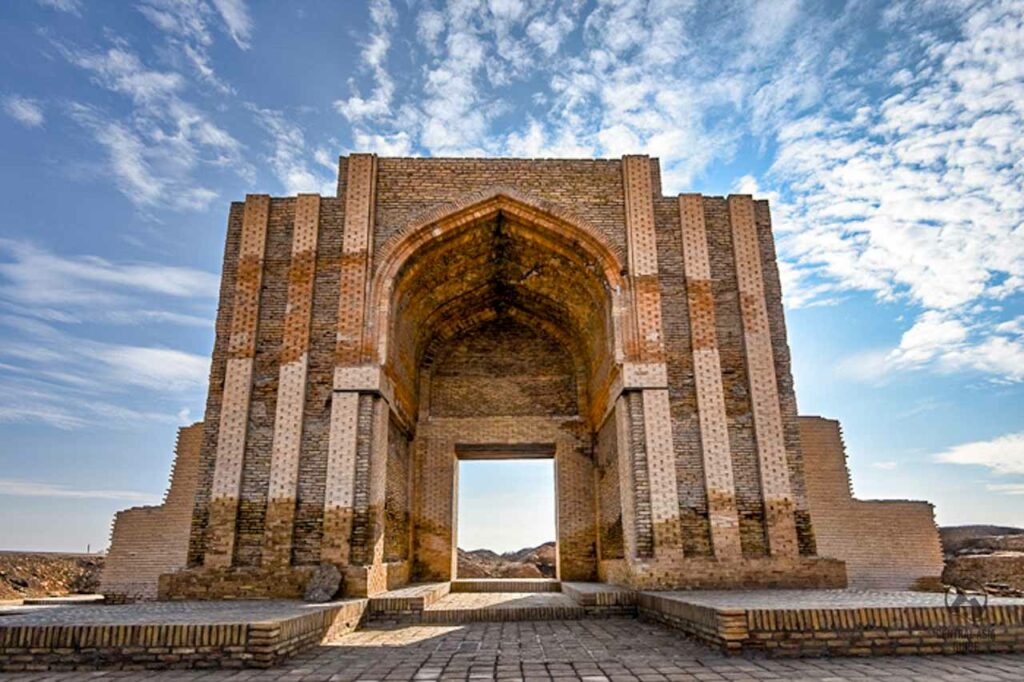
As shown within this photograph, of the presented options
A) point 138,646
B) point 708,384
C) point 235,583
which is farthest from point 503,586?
point 138,646

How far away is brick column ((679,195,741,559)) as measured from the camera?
9.21m

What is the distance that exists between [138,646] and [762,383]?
27.4 feet

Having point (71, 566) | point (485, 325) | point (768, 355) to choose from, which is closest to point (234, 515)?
point (485, 325)

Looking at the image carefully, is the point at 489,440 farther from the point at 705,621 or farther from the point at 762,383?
the point at 705,621

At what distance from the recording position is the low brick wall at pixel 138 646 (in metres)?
4.88

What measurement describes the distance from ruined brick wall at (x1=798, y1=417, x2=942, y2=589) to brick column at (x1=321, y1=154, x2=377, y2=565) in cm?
771

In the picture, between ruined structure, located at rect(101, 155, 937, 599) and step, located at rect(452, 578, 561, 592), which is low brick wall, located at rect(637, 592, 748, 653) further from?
step, located at rect(452, 578, 561, 592)

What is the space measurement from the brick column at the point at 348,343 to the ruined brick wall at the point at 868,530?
771 centimetres

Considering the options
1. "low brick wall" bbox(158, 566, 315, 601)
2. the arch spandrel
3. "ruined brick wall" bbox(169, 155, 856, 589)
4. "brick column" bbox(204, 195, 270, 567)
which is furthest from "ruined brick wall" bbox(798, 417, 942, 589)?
"brick column" bbox(204, 195, 270, 567)

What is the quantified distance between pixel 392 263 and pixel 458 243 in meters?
1.32

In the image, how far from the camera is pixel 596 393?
12.1 m

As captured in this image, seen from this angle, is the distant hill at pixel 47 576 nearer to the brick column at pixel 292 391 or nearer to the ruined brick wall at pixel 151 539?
the ruined brick wall at pixel 151 539

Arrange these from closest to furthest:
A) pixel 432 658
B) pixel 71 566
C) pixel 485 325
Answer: pixel 432 658, pixel 485 325, pixel 71 566

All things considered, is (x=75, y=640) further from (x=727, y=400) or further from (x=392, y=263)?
(x=727, y=400)
